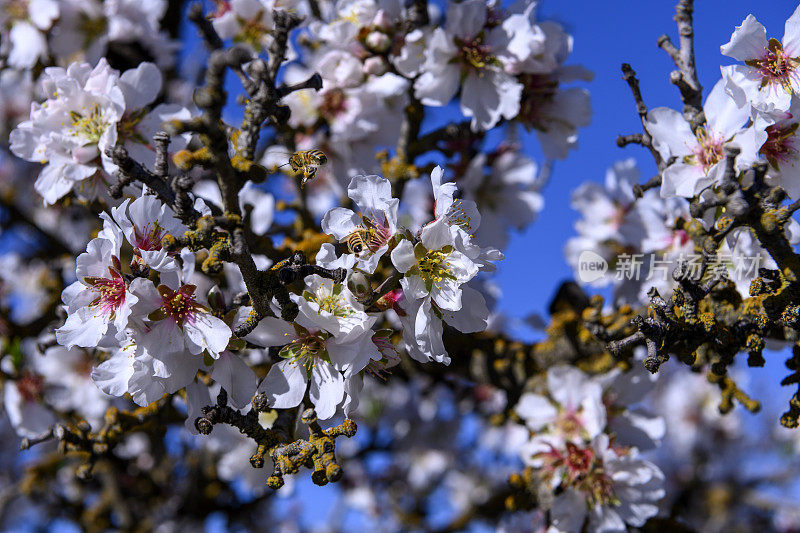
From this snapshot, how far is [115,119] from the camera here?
2.08m

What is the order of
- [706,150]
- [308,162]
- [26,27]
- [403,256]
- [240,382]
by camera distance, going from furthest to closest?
[26,27] < [706,150] < [240,382] < [308,162] < [403,256]

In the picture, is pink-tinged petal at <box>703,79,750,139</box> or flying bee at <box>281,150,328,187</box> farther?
pink-tinged petal at <box>703,79,750,139</box>

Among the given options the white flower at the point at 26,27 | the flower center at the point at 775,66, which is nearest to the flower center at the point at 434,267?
the flower center at the point at 775,66

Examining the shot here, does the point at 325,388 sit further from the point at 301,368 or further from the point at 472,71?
the point at 472,71

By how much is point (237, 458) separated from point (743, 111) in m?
2.88

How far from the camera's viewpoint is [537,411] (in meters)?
2.66

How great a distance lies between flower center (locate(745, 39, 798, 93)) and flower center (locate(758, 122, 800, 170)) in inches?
4.8

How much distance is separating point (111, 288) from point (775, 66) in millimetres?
2022

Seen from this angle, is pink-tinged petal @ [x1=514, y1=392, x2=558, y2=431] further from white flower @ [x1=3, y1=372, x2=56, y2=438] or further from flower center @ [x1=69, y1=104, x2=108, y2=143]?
white flower @ [x1=3, y1=372, x2=56, y2=438]

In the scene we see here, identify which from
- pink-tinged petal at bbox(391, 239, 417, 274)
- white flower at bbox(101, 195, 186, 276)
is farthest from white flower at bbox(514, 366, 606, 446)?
white flower at bbox(101, 195, 186, 276)

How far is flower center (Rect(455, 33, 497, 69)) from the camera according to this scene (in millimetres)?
2566

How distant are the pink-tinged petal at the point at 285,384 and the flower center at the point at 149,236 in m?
0.47

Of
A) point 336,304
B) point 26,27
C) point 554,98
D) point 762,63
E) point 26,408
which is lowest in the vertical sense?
point 26,408

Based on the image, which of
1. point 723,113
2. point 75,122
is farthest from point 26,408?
point 723,113
